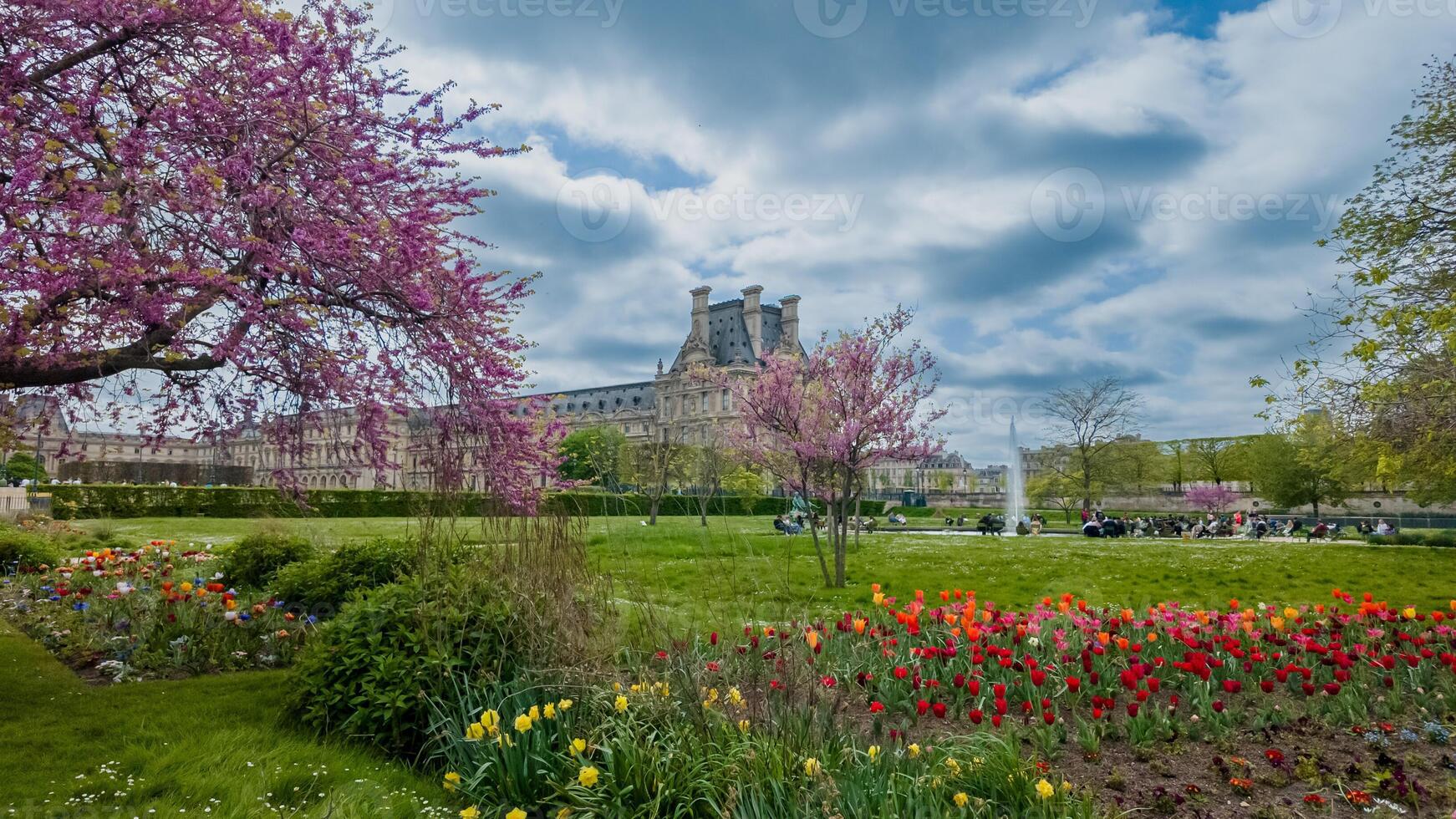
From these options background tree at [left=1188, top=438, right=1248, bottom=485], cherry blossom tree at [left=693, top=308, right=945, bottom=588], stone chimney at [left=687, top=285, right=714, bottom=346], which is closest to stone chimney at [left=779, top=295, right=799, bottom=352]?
stone chimney at [left=687, top=285, right=714, bottom=346]

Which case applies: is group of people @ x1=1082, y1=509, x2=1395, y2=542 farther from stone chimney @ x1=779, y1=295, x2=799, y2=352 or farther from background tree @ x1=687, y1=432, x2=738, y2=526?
stone chimney @ x1=779, y1=295, x2=799, y2=352

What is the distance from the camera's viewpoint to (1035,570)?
16.6m

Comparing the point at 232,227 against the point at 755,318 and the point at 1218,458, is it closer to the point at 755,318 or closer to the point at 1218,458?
the point at 1218,458

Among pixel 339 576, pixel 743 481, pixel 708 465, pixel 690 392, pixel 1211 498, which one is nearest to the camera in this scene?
pixel 339 576

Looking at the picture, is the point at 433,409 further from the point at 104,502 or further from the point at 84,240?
the point at 104,502

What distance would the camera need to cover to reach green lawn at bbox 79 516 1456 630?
10391 mm

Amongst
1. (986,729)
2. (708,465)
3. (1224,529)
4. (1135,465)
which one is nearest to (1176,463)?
(1135,465)

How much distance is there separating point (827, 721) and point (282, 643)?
5.40m

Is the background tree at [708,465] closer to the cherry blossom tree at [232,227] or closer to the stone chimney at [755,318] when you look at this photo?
the cherry blossom tree at [232,227]

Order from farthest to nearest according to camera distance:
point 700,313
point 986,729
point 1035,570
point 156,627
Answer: point 700,313 < point 1035,570 < point 156,627 < point 986,729

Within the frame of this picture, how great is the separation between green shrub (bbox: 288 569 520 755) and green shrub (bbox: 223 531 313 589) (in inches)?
212

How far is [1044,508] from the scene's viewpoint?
6203 cm

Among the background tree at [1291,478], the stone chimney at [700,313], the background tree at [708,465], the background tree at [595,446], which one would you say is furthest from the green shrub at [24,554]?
the stone chimney at [700,313]

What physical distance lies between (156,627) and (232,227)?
3738 millimetres
